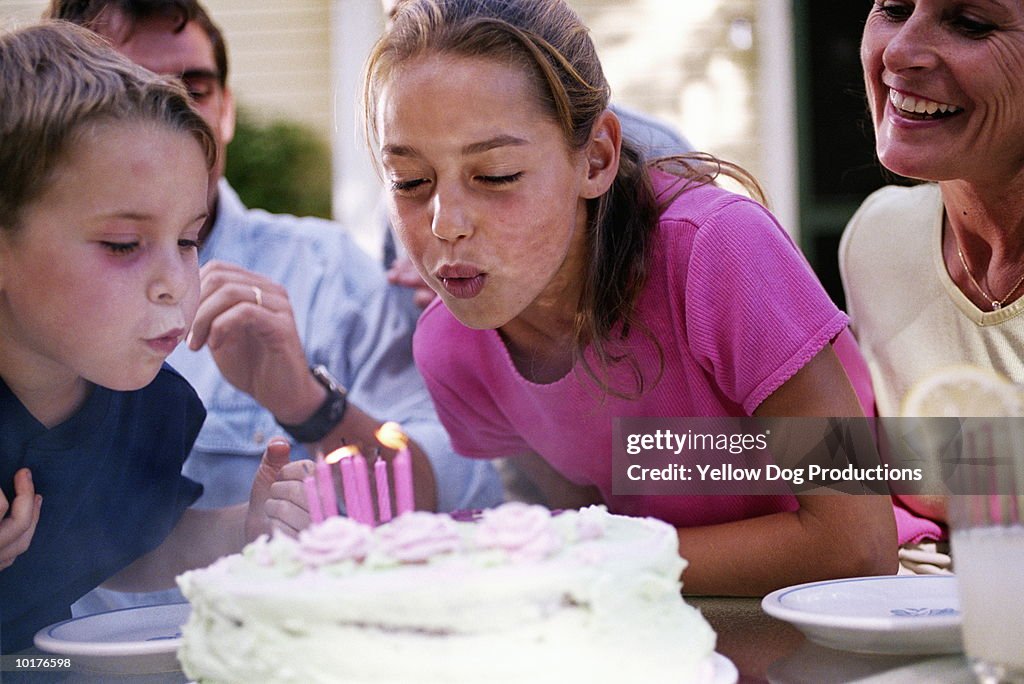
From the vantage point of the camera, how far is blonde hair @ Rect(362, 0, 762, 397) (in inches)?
61.0

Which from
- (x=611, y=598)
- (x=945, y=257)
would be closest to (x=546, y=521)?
(x=611, y=598)

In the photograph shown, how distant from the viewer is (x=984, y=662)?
1143 millimetres

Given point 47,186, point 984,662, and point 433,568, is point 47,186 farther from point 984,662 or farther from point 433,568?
point 984,662

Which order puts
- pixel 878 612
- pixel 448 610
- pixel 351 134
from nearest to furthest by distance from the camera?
pixel 448 610, pixel 878 612, pixel 351 134

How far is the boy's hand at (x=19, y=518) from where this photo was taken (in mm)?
1629

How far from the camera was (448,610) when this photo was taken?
1041mm

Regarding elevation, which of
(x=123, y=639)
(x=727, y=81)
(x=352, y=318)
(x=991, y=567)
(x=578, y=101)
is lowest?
(x=123, y=639)

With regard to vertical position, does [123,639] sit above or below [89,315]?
below

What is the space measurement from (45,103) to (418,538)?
808 millimetres

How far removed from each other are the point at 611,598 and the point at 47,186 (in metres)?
0.92

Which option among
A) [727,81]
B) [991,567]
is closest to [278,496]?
[991,567]

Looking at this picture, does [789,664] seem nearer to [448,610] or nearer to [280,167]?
[448,610]

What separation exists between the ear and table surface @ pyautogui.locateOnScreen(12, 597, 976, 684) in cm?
62

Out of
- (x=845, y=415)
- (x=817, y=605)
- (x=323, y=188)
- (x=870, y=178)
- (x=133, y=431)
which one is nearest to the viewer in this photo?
(x=817, y=605)
